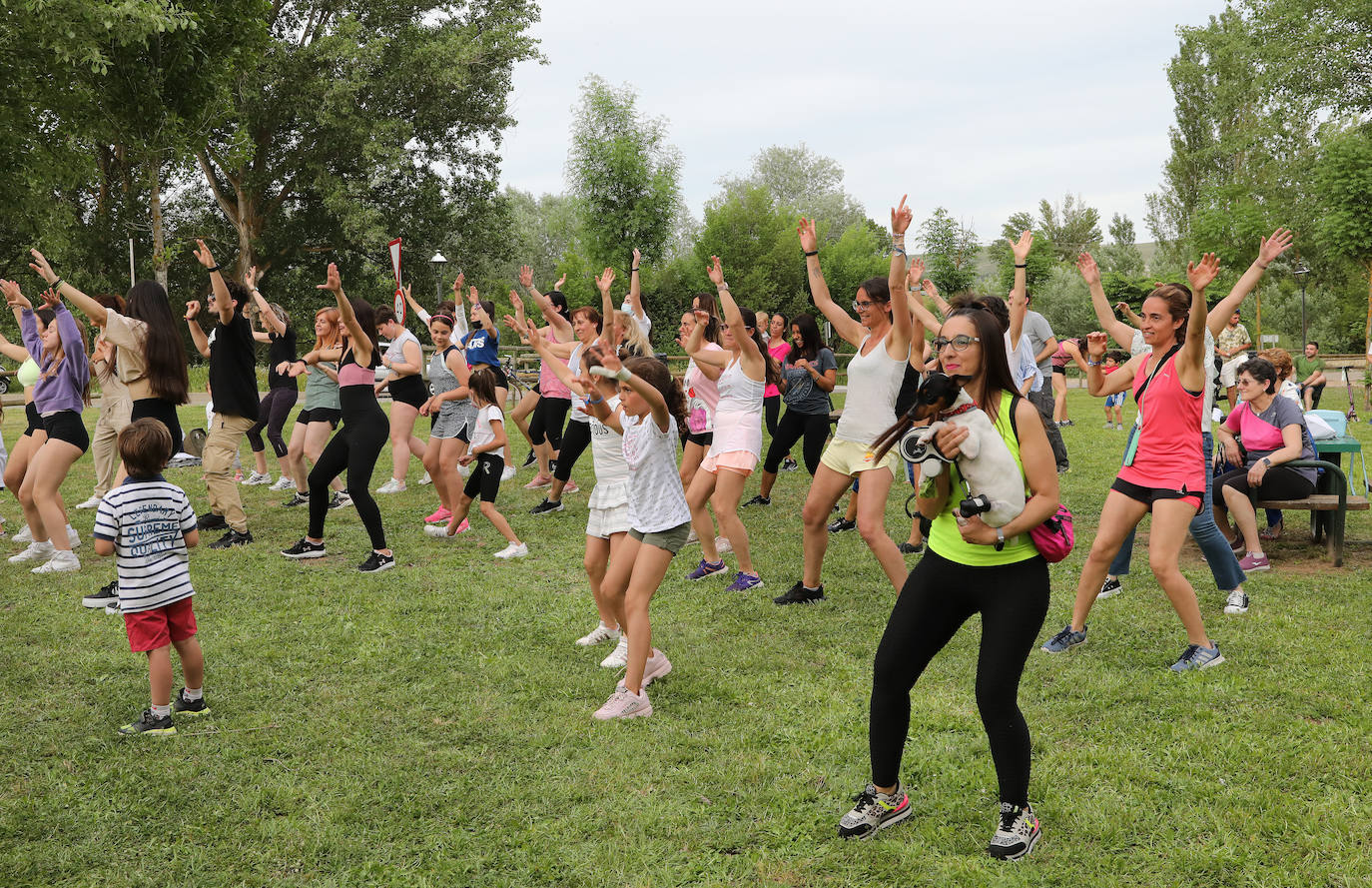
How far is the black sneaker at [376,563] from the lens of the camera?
759cm

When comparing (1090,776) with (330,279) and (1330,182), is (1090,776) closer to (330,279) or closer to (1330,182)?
(330,279)

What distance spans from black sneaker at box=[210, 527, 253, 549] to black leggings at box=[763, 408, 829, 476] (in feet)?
15.4

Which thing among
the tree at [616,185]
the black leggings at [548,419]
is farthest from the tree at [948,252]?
the black leggings at [548,419]

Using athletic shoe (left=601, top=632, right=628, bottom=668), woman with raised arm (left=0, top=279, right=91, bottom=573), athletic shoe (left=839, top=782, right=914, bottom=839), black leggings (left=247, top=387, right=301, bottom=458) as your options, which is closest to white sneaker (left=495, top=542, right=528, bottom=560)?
athletic shoe (left=601, top=632, right=628, bottom=668)

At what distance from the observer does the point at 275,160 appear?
104 feet

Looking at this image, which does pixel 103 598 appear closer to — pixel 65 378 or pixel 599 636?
pixel 65 378

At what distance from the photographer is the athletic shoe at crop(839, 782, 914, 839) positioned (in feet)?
11.6

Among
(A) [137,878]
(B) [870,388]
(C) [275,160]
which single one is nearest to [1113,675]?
(B) [870,388]

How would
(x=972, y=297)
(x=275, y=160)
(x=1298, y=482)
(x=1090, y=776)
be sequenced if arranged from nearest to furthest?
(x=1090, y=776) → (x=972, y=297) → (x=1298, y=482) → (x=275, y=160)

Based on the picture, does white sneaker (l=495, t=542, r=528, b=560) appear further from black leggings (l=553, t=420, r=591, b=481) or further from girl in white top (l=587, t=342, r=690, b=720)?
girl in white top (l=587, t=342, r=690, b=720)

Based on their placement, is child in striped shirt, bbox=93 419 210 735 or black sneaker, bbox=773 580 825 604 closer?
child in striped shirt, bbox=93 419 210 735

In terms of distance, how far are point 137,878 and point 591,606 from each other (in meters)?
3.51

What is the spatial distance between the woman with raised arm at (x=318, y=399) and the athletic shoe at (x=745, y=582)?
439 cm

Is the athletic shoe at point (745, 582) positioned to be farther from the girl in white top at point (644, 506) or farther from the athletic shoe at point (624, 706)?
the athletic shoe at point (624, 706)
